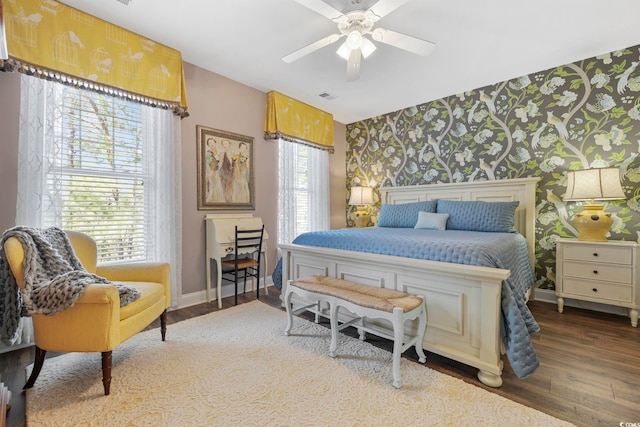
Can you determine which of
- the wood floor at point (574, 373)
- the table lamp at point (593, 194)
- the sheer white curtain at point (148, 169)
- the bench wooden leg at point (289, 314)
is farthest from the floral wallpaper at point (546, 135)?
the sheer white curtain at point (148, 169)

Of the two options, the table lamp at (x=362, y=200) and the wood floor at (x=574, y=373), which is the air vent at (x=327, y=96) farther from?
the wood floor at (x=574, y=373)

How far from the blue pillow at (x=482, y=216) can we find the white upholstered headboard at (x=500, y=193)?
24cm

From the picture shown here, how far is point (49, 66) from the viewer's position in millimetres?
2111

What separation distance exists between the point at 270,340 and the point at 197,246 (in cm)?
152

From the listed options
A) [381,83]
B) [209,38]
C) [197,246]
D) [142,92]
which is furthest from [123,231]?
[381,83]

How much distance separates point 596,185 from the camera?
102 inches

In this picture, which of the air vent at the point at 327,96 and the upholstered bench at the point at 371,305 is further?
the air vent at the point at 327,96

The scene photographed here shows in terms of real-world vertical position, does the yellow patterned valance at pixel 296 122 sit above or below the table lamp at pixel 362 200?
above

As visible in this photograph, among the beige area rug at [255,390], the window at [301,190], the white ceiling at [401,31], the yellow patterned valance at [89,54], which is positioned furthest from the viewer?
the window at [301,190]

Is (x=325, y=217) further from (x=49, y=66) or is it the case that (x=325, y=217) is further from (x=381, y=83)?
(x=49, y=66)

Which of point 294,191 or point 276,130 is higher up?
point 276,130

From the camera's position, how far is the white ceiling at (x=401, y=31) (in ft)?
7.11

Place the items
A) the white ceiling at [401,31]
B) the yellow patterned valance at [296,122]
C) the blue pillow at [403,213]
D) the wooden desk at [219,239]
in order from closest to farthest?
the white ceiling at [401,31]
the wooden desk at [219,239]
the blue pillow at [403,213]
the yellow patterned valance at [296,122]

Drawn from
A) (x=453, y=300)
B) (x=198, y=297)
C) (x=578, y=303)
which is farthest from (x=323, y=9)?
(x=578, y=303)
